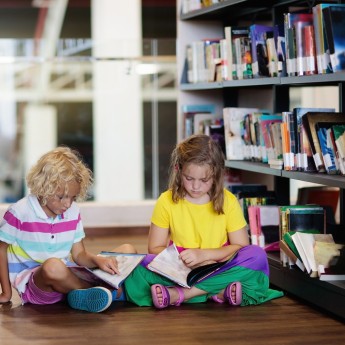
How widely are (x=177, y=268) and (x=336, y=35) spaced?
110 cm

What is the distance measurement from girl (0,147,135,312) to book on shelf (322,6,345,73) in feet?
3.50

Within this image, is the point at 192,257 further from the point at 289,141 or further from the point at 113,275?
the point at 289,141

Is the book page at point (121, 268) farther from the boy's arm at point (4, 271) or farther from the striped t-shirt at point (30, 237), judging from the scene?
the boy's arm at point (4, 271)

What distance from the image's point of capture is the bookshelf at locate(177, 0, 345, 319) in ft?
11.6

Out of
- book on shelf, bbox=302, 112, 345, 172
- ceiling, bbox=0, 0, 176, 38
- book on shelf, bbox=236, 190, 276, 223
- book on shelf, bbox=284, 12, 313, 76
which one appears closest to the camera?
book on shelf, bbox=302, 112, 345, 172

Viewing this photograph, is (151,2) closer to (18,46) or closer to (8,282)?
(18,46)

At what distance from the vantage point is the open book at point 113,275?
3.52 m

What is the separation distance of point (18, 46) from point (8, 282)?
2.94 metres

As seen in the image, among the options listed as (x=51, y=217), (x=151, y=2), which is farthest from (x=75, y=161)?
(x=151, y=2)

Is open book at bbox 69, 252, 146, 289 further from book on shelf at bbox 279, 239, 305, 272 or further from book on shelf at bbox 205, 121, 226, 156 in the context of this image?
book on shelf at bbox 205, 121, 226, 156

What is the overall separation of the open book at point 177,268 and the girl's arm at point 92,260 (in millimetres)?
149

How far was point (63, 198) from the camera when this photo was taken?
3537 mm

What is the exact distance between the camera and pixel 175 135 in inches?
252

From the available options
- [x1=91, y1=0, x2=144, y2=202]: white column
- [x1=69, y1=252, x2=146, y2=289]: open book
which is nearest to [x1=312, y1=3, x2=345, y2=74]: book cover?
[x1=69, y1=252, x2=146, y2=289]: open book
